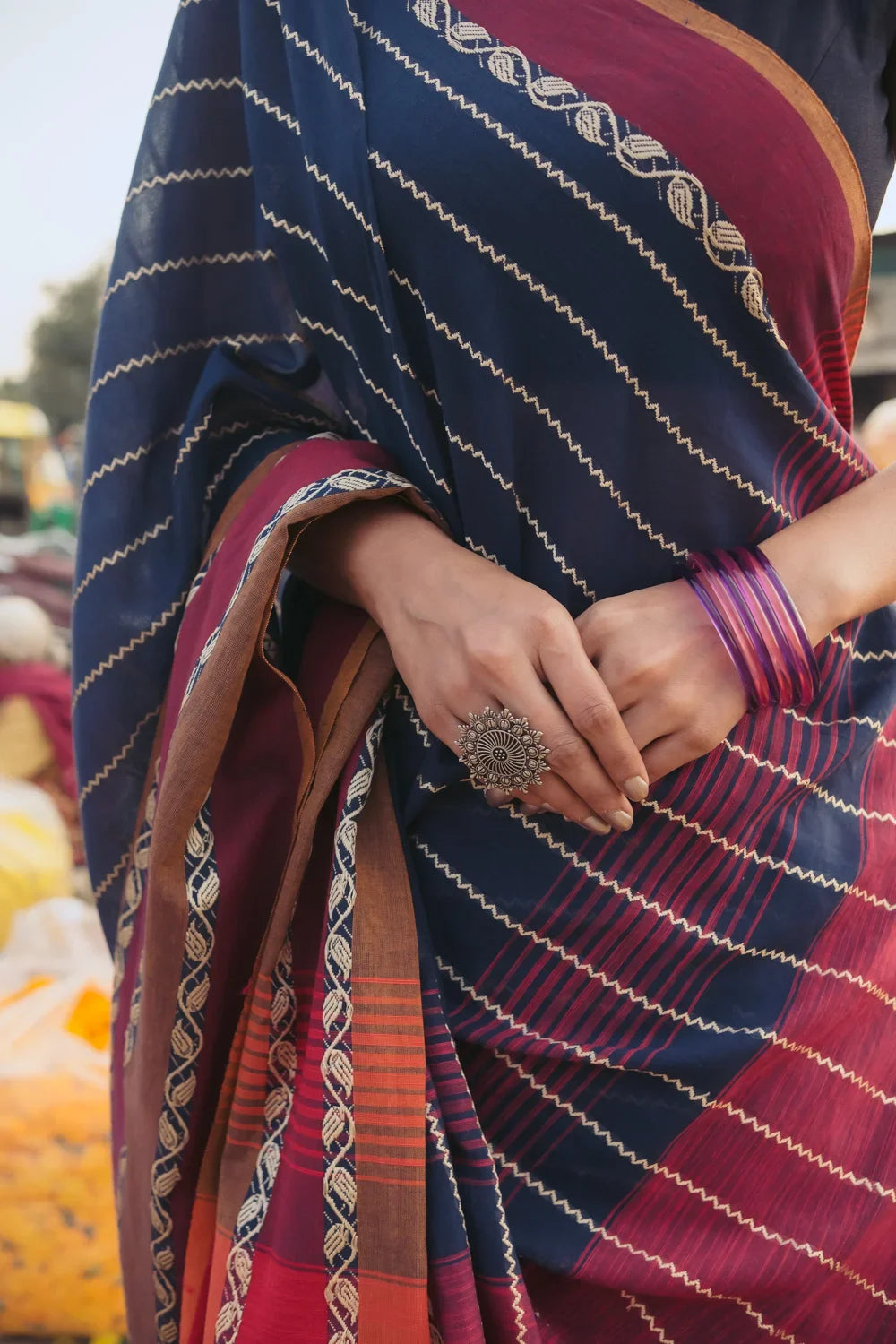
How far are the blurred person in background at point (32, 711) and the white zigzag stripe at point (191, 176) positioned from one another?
7.60 feet

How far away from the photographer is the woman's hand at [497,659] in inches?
26.5

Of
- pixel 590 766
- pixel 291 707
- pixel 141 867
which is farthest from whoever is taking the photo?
pixel 141 867

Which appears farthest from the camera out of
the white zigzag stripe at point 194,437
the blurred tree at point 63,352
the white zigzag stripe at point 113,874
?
the blurred tree at point 63,352

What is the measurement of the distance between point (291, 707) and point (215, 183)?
43 centimetres

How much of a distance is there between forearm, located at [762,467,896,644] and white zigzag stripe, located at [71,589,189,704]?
495 mm

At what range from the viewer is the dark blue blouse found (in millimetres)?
687

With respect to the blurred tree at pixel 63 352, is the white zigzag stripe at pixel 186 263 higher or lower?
lower

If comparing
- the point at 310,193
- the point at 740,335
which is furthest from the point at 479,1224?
the point at 310,193

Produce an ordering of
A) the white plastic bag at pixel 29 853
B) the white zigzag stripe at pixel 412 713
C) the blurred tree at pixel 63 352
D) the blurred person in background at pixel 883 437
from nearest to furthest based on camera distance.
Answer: the white zigzag stripe at pixel 412 713 → the blurred person in background at pixel 883 437 → the white plastic bag at pixel 29 853 → the blurred tree at pixel 63 352

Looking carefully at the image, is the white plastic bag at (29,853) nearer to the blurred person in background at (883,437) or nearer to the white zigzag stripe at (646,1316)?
the white zigzag stripe at (646,1316)

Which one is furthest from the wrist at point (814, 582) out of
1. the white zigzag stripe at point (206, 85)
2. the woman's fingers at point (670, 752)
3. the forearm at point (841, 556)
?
the white zigzag stripe at point (206, 85)

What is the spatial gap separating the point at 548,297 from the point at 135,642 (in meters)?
0.47

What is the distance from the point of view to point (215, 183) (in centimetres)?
87

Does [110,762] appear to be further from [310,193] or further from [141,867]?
[310,193]
